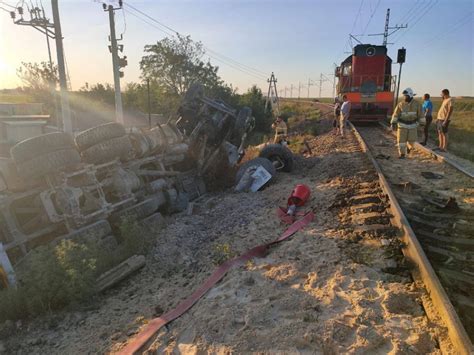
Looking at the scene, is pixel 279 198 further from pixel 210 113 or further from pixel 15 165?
pixel 15 165

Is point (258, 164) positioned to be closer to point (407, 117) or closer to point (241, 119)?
point (241, 119)

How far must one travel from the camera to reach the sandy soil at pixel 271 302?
3.11 metres

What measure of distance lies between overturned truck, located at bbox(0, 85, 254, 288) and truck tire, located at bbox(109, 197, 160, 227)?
17 mm

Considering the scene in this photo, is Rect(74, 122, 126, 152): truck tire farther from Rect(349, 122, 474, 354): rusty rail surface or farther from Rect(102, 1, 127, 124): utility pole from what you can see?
Rect(102, 1, 127, 124): utility pole

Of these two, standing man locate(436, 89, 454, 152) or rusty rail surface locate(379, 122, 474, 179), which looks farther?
standing man locate(436, 89, 454, 152)

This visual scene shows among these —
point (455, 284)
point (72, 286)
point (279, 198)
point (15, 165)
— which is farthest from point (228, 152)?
point (455, 284)

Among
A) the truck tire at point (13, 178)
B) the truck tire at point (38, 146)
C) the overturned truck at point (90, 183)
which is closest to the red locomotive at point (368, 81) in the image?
the overturned truck at point (90, 183)

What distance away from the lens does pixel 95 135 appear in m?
7.04

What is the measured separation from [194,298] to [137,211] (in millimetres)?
3297

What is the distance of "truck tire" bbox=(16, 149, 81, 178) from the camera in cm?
572

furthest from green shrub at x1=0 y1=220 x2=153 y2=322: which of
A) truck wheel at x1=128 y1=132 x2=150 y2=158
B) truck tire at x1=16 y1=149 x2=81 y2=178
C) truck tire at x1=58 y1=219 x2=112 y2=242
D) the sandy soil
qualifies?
truck wheel at x1=128 y1=132 x2=150 y2=158

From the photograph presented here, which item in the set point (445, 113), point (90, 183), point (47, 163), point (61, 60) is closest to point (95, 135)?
point (90, 183)

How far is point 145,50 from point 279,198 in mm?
37115

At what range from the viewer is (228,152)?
10.5 m
